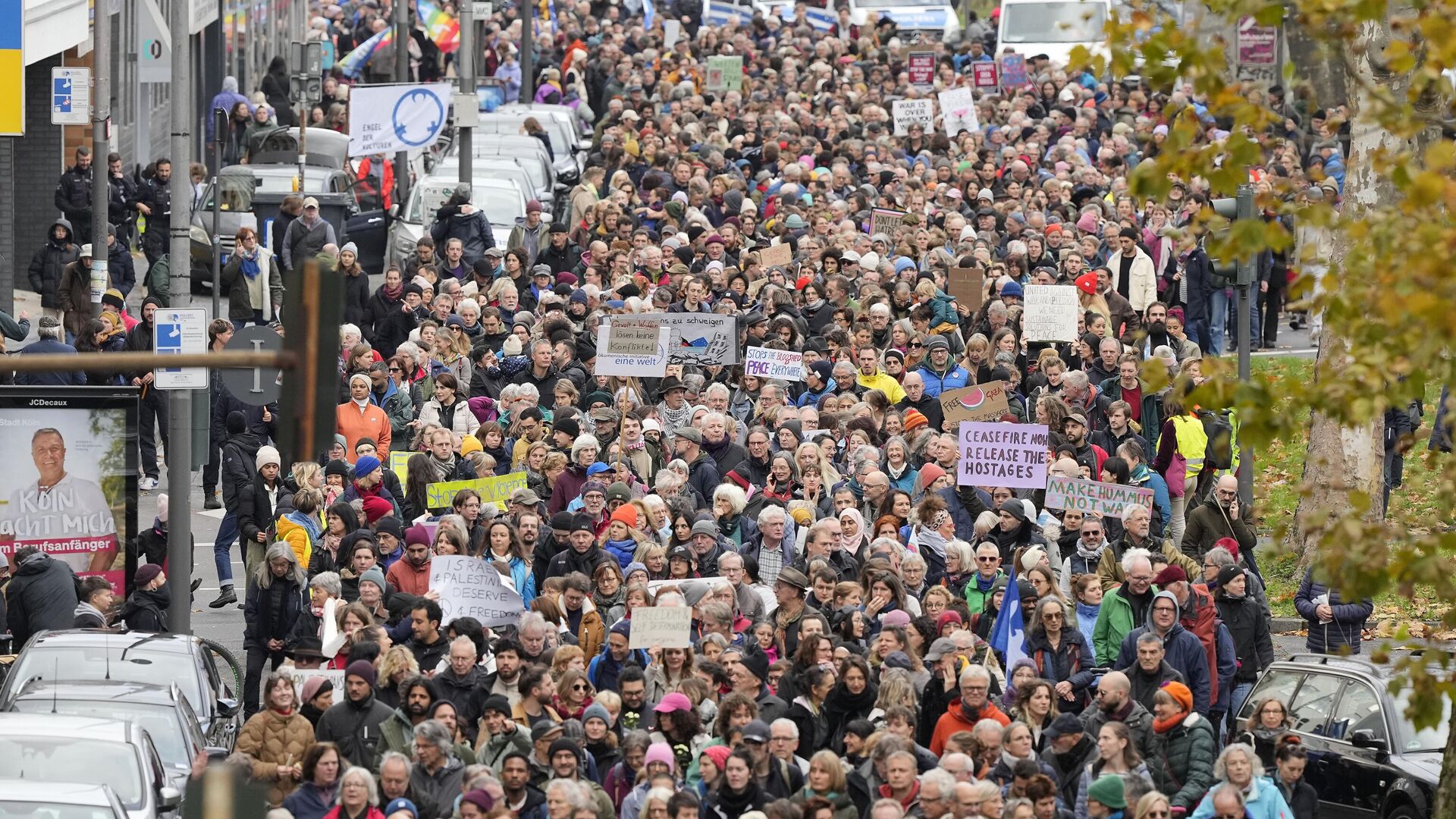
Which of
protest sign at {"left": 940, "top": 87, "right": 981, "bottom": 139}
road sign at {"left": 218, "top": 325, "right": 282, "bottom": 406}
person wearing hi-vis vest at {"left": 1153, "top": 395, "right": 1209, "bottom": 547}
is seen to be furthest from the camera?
protest sign at {"left": 940, "top": 87, "right": 981, "bottom": 139}

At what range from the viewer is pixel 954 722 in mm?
14141

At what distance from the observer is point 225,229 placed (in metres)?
32.8

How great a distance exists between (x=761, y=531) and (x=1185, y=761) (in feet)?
13.8

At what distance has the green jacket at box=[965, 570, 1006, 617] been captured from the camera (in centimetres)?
1634

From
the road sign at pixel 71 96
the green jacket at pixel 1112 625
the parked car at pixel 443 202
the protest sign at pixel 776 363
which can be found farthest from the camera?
the parked car at pixel 443 202

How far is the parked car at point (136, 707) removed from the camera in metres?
14.5

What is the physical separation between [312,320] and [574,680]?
680cm

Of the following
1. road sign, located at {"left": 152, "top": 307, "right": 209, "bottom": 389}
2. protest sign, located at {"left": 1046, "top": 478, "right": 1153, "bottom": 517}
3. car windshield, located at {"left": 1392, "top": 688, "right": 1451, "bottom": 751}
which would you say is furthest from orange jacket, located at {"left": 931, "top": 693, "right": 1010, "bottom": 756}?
road sign, located at {"left": 152, "top": 307, "right": 209, "bottom": 389}

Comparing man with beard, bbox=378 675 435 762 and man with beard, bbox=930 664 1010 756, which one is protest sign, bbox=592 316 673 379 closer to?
man with beard, bbox=378 675 435 762

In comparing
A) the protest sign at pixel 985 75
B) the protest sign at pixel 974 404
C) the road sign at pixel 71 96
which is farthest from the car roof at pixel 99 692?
the protest sign at pixel 985 75

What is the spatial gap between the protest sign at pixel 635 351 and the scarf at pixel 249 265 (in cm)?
715

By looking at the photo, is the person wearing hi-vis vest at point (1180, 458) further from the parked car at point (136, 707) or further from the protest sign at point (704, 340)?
the parked car at point (136, 707)

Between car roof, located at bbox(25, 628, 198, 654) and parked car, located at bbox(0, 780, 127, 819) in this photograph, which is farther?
car roof, located at bbox(25, 628, 198, 654)

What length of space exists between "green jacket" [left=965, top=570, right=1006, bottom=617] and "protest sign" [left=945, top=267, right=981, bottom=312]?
837cm
